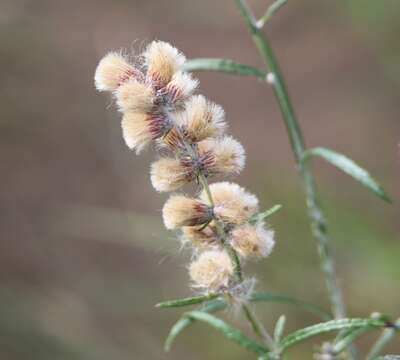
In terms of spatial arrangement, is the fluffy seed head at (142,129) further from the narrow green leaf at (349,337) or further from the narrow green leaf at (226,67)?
the narrow green leaf at (349,337)

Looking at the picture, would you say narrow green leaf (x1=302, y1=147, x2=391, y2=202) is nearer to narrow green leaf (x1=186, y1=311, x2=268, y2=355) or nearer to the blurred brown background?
narrow green leaf (x1=186, y1=311, x2=268, y2=355)

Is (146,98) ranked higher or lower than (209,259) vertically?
higher

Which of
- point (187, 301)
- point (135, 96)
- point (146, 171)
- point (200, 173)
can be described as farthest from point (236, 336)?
point (146, 171)

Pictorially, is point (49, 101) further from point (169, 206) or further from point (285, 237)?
point (169, 206)

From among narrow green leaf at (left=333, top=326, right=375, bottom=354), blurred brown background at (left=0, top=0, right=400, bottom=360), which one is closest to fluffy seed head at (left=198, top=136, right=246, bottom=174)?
narrow green leaf at (left=333, top=326, right=375, bottom=354)

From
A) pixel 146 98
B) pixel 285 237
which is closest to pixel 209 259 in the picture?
pixel 146 98

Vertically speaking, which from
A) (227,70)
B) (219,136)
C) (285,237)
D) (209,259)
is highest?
(285,237)

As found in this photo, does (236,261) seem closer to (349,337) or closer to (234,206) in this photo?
(234,206)
